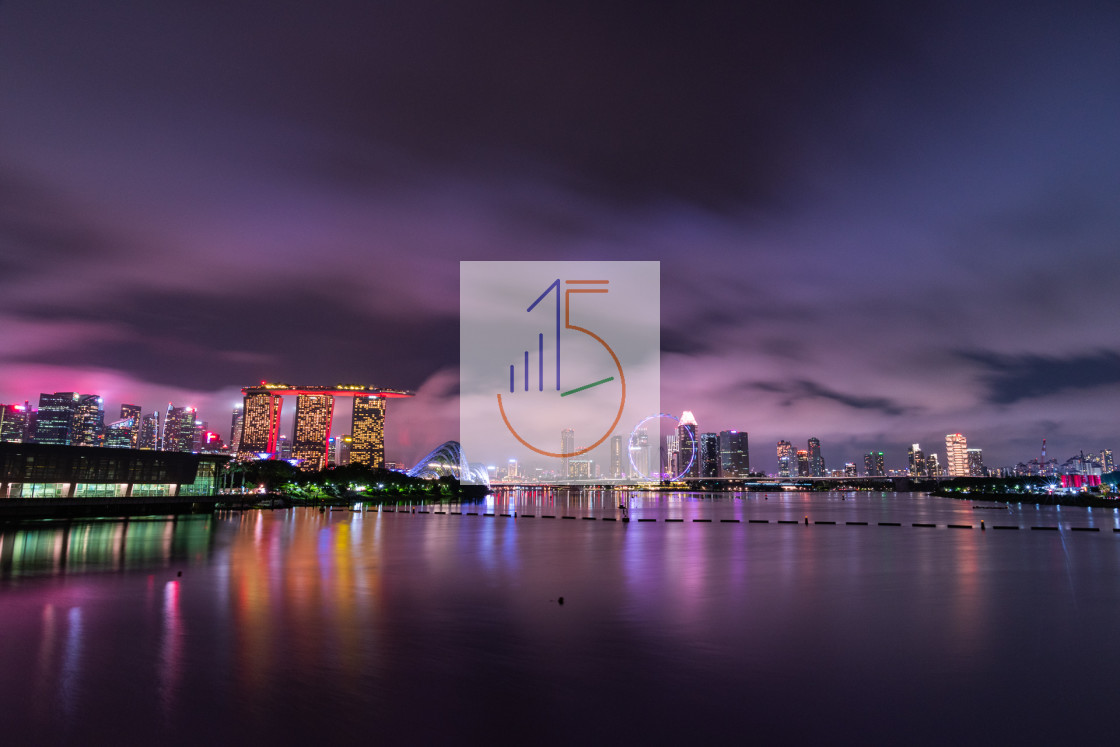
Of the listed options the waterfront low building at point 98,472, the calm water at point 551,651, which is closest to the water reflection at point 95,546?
the calm water at point 551,651

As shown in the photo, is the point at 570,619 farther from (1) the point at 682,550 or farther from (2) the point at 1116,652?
(1) the point at 682,550

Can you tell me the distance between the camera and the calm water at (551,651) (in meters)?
12.8

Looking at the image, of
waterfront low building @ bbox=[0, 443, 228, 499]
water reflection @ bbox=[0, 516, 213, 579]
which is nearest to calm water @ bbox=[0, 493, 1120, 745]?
water reflection @ bbox=[0, 516, 213, 579]

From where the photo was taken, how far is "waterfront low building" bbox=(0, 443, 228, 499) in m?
72.5

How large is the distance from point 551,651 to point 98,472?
82.7m

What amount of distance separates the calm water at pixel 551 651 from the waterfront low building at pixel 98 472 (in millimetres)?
44218

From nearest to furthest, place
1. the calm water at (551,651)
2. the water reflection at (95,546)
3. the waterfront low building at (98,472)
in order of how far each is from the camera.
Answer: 1. the calm water at (551,651)
2. the water reflection at (95,546)
3. the waterfront low building at (98,472)

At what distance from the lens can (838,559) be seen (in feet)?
137

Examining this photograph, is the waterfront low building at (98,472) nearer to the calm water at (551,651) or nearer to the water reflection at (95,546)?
the water reflection at (95,546)

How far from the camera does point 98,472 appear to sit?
265 ft

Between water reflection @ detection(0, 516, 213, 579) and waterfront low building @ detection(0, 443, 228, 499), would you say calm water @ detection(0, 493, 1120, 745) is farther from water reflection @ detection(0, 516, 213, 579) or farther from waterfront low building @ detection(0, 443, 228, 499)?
waterfront low building @ detection(0, 443, 228, 499)

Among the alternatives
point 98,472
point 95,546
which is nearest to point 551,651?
point 95,546

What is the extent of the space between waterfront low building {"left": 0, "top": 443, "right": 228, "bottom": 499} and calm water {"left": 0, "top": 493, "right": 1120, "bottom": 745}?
44.2m

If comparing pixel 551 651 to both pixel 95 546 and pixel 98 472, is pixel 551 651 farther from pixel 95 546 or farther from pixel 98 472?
pixel 98 472
